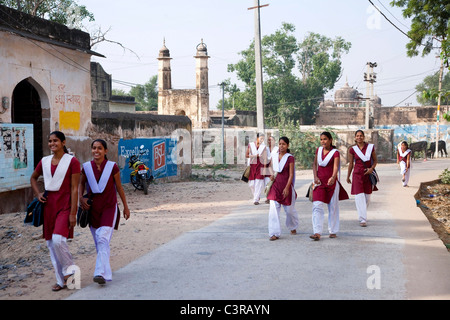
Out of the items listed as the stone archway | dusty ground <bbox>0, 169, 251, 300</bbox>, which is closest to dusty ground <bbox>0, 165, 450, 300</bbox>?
dusty ground <bbox>0, 169, 251, 300</bbox>

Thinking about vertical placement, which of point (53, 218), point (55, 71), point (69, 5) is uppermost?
point (69, 5)

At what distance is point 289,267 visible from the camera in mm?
6422

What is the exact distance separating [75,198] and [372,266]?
3.59 metres

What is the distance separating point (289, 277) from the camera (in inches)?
235

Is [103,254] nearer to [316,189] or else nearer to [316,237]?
[316,237]

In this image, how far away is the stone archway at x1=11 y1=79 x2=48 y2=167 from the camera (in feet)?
43.5

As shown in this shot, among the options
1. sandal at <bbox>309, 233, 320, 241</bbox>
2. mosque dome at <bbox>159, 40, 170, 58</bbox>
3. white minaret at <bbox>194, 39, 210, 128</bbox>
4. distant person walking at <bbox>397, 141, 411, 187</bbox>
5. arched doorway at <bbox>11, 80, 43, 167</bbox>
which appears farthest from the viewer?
mosque dome at <bbox>159, 40, 170, 58</bbox>

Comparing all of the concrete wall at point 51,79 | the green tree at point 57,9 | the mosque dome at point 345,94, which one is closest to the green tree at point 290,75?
the mosque dome at point 345,94

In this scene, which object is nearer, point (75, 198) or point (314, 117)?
point (75, 198)

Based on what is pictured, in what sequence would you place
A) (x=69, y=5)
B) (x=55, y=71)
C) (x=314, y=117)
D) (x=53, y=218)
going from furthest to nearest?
(x=314, y=117)
(x=69, y=5)
(x=55, y=71)
(x=53, y=218)

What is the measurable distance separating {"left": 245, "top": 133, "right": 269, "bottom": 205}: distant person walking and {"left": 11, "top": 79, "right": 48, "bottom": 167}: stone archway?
5223 millimetres

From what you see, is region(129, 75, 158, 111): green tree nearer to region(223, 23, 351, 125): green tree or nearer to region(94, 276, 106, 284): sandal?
region(223, 23, 351, 125): green tree
